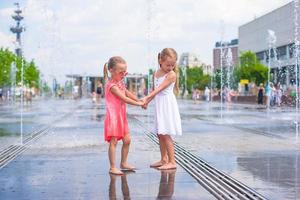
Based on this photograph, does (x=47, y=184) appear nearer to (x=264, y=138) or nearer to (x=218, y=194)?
(x=218, y=194)

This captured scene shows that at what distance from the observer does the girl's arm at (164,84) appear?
8414 mm

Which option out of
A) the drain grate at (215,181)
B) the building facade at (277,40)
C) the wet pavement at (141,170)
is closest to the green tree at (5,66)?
the building facade at (277,40)

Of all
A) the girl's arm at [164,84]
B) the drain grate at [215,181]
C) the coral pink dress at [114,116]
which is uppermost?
the girl's arm at [164,84]

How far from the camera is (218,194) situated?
6.59 metres

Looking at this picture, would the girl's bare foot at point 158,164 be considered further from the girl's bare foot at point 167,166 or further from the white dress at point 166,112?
the white dress at point 166,112

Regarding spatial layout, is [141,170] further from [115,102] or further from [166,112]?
[115,102]

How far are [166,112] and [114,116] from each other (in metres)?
0.80

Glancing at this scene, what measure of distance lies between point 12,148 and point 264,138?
5507mm

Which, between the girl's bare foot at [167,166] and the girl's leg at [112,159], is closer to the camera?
the girl's leg at [112,159]

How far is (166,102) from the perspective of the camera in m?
8.60

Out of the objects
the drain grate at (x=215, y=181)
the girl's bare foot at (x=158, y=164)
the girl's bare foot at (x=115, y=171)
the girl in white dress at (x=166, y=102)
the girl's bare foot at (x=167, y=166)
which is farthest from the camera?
the girl's bare foot at (x=158, y=164)

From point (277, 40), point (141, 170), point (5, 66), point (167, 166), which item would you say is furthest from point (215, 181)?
point (277, 40)

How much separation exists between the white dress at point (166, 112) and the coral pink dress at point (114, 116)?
0.54 m

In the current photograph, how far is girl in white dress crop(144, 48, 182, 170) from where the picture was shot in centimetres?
848
